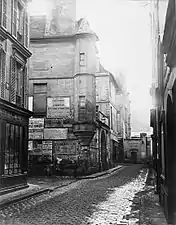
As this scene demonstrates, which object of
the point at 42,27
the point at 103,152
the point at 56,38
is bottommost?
the point at 103,152

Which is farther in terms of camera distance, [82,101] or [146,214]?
[82,101]

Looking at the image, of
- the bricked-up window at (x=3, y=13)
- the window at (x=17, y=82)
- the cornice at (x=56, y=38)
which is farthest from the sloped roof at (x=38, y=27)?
the bricked-up window at (x=3, y=13)

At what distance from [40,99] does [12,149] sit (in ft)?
32.5

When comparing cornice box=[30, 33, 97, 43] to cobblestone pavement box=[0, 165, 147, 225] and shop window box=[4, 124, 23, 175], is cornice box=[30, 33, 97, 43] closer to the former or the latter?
shop window box=[4, 124, 23, 175]

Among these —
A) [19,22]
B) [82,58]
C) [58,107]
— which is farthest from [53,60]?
[19,22]

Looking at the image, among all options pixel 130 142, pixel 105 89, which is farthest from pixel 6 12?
pixel 130 142

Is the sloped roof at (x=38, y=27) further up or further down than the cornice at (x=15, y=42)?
further up

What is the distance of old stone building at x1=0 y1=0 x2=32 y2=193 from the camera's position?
40.5 ft

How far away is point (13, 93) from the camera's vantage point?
13648 millimetres

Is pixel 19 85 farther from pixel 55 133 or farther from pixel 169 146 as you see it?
pixel 169 146

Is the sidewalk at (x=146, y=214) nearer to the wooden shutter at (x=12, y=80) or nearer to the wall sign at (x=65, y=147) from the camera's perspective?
the wooden shutter at (x=12, y=80)

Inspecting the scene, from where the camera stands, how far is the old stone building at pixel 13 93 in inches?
486

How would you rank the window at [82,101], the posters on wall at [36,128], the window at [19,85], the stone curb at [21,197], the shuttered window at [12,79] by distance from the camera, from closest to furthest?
the stone curb at [21,197]
the shuttered window at [12,79]
the window at [19,85]
the window at [82,101]
the posters on wall at [36,128]

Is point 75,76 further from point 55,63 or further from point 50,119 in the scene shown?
point 50,119
